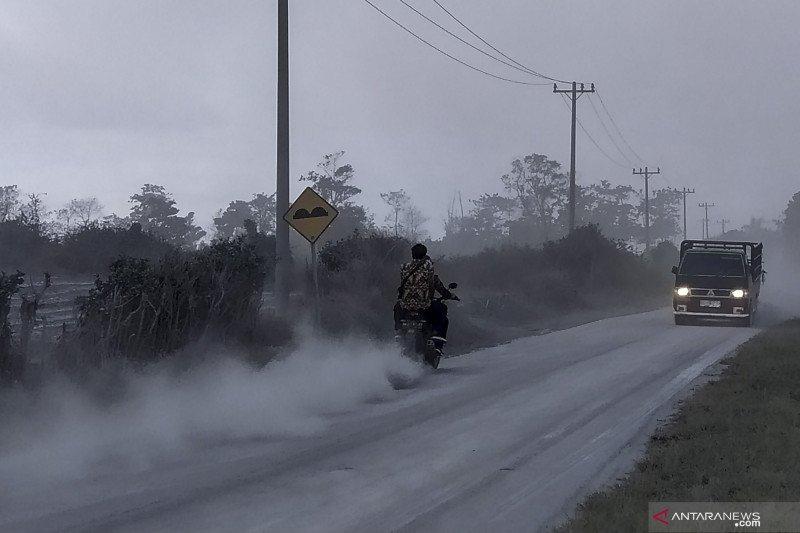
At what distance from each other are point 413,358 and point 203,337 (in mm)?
3324

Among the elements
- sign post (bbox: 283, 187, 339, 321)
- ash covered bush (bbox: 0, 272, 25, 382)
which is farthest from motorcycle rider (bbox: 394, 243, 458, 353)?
ash covered bush (bbox: 0, 272, 25, 382)

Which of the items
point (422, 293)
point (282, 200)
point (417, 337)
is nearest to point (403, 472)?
point (422, 293)

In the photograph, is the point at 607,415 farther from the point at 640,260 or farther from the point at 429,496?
the point at 640,260

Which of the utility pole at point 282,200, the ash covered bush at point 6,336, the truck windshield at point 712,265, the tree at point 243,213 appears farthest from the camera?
the tree at point 243,213

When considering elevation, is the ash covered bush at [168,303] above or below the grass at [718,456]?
above

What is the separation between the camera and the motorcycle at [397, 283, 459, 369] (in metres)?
15.6

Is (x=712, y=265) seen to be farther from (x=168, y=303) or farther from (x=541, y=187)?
(x=541, y=187)

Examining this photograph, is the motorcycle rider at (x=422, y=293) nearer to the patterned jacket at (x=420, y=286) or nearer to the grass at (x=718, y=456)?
the patterned jacket at (x=420, y=286)

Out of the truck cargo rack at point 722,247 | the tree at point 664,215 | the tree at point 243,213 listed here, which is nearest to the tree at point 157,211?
the tree at point 243,213

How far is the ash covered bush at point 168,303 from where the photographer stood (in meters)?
12.7

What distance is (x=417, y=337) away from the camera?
1566 cm

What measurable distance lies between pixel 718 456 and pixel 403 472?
9.31ft

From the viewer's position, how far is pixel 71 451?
353 inches

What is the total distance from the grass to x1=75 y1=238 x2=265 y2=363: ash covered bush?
22.7 ft
